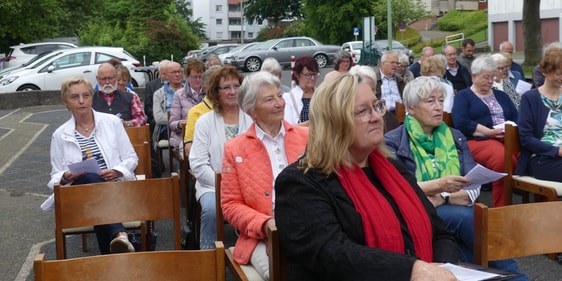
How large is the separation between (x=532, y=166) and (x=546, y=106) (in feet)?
1.64

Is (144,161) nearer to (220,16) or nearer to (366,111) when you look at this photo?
(366,111)

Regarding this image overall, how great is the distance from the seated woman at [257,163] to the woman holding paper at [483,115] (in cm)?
296

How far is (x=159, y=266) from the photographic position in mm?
3076

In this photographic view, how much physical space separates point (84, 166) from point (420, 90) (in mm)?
2318

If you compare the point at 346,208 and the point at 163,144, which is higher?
the point at 346,208

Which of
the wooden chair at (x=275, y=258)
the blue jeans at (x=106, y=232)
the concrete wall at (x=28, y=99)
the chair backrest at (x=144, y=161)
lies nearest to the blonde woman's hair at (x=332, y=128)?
the wooden chair at (x=275, y=258)

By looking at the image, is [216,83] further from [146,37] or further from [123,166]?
[146,37]

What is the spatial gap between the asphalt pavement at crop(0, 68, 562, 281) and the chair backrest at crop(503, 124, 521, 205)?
70 centimetres

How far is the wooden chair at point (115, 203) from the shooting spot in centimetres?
446

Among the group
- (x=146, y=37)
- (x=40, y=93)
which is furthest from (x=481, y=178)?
(x=146, y=37)

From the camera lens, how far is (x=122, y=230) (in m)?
5.00

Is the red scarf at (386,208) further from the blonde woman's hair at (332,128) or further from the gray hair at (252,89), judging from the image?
the gray hair at (252,89)

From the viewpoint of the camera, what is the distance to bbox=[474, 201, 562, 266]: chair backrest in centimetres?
344

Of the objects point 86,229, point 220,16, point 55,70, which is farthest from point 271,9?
point 86,229
